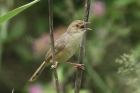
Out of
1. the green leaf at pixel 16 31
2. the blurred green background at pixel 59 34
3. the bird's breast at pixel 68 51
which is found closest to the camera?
the bird's breast at pixel 68 51

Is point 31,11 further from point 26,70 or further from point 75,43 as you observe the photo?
point 75,43

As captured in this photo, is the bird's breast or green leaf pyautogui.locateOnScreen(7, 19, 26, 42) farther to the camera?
green leaf pyautogui.locateOnScreen(7, 19, 26, 42)

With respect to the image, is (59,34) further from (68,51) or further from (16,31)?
(68,51)

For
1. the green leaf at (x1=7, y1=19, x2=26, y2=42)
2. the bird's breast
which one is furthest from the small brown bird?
the green leaf at (x1=7, y1=19, x2=26, y2=42)

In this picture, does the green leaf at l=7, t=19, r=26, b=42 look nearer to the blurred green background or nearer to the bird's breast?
the blurred green background

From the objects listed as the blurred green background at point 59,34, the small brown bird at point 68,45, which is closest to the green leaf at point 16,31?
the blurred green background at point 59,34

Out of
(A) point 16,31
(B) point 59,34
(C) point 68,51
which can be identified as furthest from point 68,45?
(A) point 16,31

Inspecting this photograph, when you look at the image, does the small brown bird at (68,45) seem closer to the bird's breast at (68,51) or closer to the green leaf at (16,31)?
the bird's breast at (68,51)

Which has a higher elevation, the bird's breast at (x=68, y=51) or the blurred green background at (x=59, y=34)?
the bird's breast at (x=68, y=51)

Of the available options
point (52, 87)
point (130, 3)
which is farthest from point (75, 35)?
point (130, 3)
